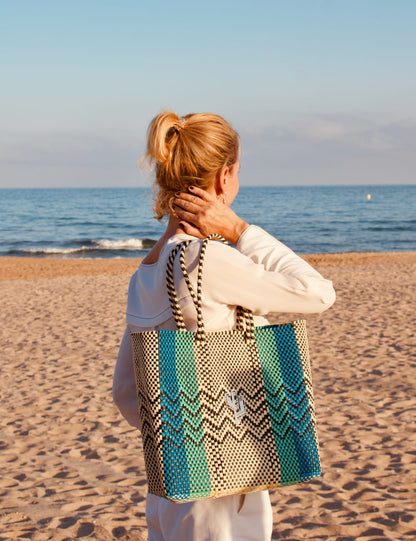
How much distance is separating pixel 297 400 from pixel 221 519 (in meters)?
0.36

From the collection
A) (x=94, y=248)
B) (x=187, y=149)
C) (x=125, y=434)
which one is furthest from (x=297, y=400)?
(x=94, y=248)

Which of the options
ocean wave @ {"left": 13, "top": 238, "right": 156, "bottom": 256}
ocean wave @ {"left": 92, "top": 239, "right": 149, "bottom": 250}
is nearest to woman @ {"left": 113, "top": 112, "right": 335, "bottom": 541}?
ocean wave @ {"left": 13, "top": 238, "right": 156, "bottom": 256}

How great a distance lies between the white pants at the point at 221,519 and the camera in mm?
1511

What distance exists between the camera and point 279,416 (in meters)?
1.43

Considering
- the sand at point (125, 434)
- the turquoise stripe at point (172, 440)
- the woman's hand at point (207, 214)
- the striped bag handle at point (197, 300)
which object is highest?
the woman's hand at point (207, 214)

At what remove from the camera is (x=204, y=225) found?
61.7 inches

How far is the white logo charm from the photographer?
1.39 metres

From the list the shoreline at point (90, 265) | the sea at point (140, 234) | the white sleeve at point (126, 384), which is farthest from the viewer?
the sea at point (140, 234)

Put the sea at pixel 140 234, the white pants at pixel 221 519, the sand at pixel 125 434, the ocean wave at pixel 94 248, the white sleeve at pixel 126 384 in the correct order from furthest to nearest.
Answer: the sea at pixel 140 234
the ocean wave at pixel 94 248
the sand at pixel 125 434
the white sleeve at pixel 126 384
the white pants at pixel 221 519

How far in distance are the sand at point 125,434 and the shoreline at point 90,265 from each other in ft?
25.4

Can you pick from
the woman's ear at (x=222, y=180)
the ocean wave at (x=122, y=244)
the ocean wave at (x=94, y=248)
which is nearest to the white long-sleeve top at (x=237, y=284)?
the woman's ear at (x=222, y=180)

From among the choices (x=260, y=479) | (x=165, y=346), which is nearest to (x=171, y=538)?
(x=260, y=479)

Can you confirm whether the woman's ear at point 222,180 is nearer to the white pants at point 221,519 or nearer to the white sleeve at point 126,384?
the white sleeve at point 126,384

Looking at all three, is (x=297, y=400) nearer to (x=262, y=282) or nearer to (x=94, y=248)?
(x=262, y=282)
